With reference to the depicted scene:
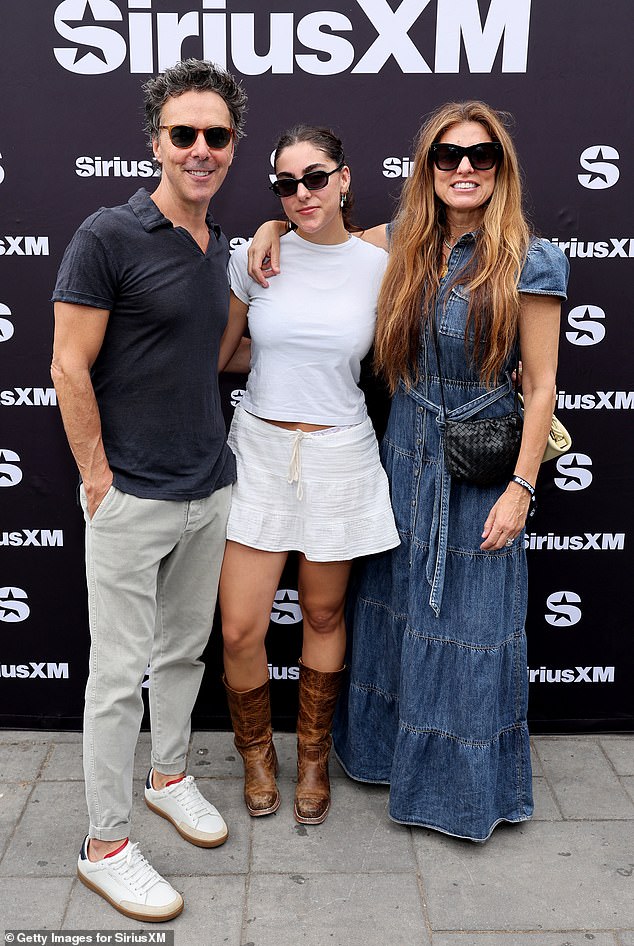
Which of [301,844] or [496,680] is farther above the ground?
[496,680]

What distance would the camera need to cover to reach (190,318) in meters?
2.27

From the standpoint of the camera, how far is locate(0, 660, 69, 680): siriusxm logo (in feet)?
10.7

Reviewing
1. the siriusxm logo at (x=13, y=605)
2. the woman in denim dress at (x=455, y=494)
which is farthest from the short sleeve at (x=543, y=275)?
the siriusxm logo at (x=13, y=605)

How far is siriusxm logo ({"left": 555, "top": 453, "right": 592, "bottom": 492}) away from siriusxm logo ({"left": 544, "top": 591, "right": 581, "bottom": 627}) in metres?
0.39

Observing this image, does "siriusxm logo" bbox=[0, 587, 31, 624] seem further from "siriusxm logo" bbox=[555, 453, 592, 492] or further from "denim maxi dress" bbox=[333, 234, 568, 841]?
"siriusxm logo" bbox=[555, 453, 592, 492]

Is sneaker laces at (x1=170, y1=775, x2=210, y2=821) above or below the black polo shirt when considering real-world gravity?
below

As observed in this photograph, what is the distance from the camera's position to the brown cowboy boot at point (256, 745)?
2.81m

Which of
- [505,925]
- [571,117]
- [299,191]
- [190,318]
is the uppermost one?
[571,117]

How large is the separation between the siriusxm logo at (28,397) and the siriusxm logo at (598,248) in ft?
5.69

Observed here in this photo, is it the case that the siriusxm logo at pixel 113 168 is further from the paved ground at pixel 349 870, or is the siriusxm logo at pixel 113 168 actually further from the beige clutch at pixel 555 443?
the paved ground at pixel 349 870

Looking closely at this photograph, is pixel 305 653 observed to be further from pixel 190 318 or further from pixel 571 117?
pixel 571 117

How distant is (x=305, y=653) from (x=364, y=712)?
296 mm

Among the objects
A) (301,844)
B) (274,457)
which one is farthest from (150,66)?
(301,844)

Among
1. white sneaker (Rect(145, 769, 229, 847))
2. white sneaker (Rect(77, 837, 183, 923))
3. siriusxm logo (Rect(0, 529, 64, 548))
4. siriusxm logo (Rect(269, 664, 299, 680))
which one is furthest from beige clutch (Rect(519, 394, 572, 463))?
siriusxm logo (Rect(0, 529, 64, 548))
